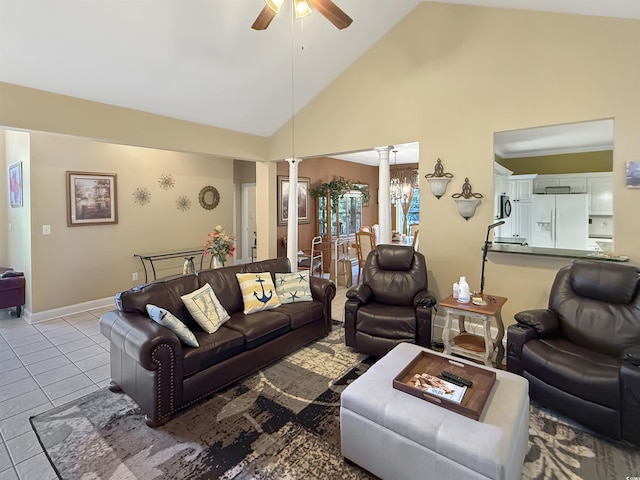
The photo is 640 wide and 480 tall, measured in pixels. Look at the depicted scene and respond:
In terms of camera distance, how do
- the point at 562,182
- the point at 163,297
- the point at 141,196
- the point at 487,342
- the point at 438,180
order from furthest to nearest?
the point at 562,182
the point at 141,196
the point at 438,180
the point at 487,342
the point at 163,297

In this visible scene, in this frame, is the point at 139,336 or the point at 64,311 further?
the point at 64,311

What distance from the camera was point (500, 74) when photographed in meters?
3.52

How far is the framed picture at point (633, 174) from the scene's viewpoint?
2887mm

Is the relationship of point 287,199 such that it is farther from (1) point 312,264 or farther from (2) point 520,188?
(2) point 520,188

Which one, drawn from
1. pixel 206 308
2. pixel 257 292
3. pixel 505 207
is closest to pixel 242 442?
pixel 206 308

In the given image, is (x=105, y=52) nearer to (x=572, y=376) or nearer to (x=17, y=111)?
(x=17, y=111)

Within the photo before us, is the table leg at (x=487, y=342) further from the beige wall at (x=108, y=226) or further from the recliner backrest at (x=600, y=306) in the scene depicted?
the beige wall at (x=108, y=226)

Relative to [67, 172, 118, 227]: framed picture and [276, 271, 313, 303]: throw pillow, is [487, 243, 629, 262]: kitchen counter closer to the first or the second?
[276, 271, 313, 303]: throw pillow

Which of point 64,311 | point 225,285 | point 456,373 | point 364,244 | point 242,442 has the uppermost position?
point 364,244

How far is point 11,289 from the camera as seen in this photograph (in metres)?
4.46

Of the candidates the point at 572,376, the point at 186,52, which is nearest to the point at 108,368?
the point at 186,52

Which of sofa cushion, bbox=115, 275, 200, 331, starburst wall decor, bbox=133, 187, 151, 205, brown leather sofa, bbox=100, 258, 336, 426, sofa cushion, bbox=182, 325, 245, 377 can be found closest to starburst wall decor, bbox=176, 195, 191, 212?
starburst wall decor, bbox=133, 187, 151, 205

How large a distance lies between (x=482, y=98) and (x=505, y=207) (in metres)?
3.27

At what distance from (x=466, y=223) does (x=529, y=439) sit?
228cm
